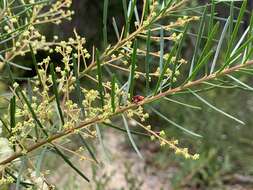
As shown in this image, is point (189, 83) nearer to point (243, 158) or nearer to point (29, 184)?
point (29, 184)

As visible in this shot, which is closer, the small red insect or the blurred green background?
the small red insect

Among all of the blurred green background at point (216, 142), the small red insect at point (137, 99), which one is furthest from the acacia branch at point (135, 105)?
the blurred green background at point (216, 142)

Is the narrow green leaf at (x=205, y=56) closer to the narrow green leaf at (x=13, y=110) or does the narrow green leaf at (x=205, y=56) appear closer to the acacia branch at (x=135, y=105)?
the acacia branch at (x=135, y=105)

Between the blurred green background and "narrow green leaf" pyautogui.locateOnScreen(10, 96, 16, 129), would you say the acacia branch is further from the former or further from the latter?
the blurred green background

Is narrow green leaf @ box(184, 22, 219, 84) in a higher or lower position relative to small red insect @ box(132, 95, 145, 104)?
higher

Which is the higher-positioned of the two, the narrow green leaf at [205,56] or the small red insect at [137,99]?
the narrow green leaf at [205,56]

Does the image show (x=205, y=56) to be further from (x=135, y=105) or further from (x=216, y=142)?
(x=216, y=142)

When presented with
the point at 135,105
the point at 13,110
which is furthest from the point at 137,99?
the point at 13,110

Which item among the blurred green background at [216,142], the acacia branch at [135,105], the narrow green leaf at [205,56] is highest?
the narrow green leaf at [205,56]

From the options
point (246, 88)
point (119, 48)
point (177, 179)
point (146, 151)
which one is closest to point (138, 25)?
point (119, 48)

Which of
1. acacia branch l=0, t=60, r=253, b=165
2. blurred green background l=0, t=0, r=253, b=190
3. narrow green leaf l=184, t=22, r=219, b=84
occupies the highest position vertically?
narrow green leaf l=184, t=22, r=219, b=84

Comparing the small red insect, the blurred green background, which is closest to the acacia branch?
the small red insect
